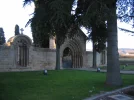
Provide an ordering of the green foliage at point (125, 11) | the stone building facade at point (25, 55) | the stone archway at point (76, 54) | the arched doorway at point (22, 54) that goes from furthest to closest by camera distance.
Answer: the stone archway at point (76, 54)
the arched doorway at point (22, 54)
the stone building facade at point (25, 55)
the green foliage at point (125, 11)

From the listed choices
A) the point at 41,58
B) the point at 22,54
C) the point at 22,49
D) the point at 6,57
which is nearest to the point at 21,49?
the point at 22,49

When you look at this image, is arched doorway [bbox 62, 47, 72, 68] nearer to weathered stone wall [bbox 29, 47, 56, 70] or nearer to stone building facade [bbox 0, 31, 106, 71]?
stone building facade [bbox 0, 31, 106, 71]

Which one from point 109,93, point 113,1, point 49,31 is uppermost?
point 113,1

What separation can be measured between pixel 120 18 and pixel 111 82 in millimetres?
3204

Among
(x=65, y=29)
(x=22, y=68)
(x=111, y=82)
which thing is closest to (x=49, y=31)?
(x=65, y=29)

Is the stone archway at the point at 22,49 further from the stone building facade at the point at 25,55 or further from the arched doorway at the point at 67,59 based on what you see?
the arched doorway at the point at 67,59

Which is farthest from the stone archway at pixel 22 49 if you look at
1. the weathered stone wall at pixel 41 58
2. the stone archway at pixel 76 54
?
the stone archway at pixel 76 54

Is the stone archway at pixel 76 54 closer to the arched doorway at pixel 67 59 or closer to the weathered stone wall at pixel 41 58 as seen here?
the arched doorway at pixel 67 59

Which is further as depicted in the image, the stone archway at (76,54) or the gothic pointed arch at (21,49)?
Result: the stone archway at (76,54)

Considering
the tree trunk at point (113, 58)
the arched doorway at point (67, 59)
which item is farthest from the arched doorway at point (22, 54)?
the tree trunk at point (113, 58)

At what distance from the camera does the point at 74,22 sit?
1416cm

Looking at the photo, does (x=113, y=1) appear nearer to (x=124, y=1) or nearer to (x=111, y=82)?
(x=124, y=1)

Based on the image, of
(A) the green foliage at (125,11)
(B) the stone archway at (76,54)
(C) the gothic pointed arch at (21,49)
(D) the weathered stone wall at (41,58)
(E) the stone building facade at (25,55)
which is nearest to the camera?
(A) the green foliage at (125,11)

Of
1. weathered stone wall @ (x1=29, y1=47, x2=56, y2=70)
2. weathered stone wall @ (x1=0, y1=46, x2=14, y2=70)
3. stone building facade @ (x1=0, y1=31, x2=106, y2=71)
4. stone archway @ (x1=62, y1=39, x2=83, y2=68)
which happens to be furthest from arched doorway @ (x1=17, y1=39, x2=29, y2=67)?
stone archway @ (x1=62, y1=39, x2=83, y2=68)
